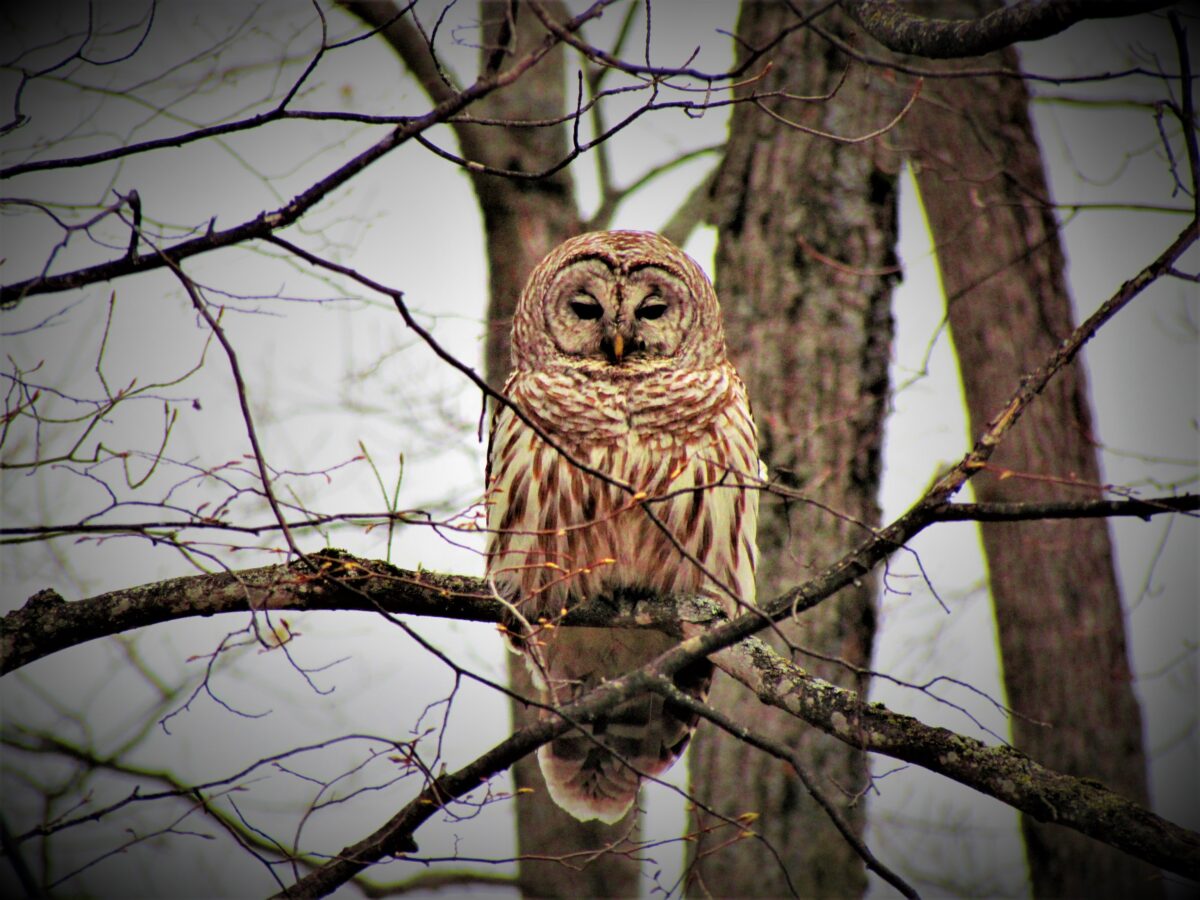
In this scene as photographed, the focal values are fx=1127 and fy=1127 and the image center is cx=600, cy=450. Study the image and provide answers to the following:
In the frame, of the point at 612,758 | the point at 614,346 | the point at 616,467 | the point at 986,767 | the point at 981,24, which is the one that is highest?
the point at 614,346

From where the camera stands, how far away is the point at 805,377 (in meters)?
5.82

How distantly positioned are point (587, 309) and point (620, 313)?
178 mm

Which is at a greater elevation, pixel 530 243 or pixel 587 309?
pixel 530 243

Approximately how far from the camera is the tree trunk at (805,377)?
548cm

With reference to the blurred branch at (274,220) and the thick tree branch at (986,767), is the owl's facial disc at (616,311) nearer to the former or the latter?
the thick tree branch at (986,767)

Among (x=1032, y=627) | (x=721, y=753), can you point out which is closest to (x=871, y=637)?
(x=721, y=753)

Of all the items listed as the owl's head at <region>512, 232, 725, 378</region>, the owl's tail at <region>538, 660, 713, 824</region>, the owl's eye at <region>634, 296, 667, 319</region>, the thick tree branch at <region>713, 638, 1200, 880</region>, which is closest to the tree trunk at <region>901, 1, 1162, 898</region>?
the owl's head at <region>512, 232, 725, 378</region>

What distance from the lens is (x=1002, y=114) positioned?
6848 millimetres

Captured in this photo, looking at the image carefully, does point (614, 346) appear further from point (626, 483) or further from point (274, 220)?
point (274, 220)

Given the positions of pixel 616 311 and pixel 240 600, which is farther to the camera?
pixel 616 311

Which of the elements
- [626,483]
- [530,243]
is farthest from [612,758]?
[530,243]

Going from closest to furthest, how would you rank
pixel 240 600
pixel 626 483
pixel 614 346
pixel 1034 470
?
pixel 240 600
pixel 626 483
pixel 614 346
pixel 1034 470

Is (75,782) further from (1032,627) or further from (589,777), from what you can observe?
(1032,627)

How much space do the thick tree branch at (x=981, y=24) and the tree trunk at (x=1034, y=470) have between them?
239 centimetres
